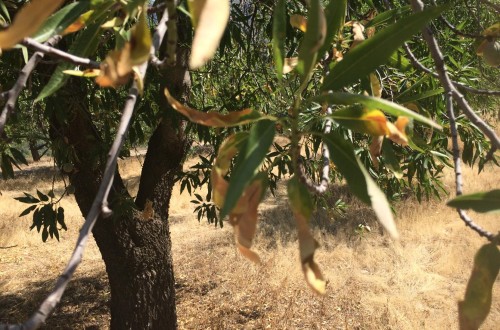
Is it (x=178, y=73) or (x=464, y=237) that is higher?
(x=178, y=73)

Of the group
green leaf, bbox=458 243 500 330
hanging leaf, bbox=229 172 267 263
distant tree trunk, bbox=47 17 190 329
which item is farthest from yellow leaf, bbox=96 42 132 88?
distant tree trunk, bbox=47 17 190 329

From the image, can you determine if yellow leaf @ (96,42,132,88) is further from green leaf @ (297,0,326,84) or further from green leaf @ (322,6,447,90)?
green leaf @ (322,6,447,90)

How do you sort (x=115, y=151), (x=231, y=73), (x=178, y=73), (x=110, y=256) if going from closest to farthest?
(x=115, y=151) → (x=178, y=73) → (x=110, y=256) → (x=231, y=73)

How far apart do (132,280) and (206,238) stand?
319cm

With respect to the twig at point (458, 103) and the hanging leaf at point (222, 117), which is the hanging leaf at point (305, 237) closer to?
the hanging leaf at point (222, 117)

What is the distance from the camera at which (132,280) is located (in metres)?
2.80

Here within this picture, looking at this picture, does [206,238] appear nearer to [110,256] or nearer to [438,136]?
[110,256]

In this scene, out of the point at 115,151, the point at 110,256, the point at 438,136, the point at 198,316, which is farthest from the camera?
the point at 198,316

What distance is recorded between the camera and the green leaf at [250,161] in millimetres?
399

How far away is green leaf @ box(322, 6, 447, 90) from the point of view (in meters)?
0.51

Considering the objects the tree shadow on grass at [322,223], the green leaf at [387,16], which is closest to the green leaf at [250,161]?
the green leaf at [387,16]

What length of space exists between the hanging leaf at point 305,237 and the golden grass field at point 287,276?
3342 mm

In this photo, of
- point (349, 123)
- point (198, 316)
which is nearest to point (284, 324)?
point (198, 316)

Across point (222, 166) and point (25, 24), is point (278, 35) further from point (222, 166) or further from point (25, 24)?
point (25, 24)
